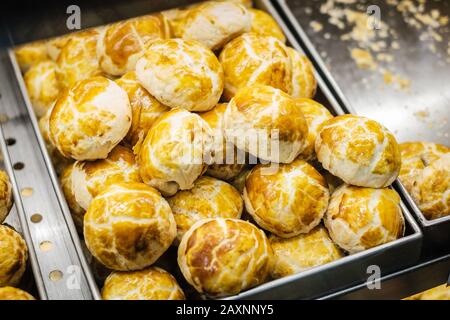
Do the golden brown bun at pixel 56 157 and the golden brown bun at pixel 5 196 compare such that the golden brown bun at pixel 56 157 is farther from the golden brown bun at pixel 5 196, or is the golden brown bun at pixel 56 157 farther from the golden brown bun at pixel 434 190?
the golden brown bun at pixel 434 190

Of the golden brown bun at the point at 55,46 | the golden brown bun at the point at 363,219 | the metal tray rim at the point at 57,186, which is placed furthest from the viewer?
the golden brown bun at the point at 55,46

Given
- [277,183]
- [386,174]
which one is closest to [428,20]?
[386,174]

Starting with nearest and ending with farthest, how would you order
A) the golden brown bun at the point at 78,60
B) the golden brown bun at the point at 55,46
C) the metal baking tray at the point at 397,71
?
the golden brown bun at the point at 78,60 → the golden brown bun at the point at 55,46 → the metal baking tray at the point at 397,71

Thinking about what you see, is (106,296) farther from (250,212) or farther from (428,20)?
(428,20)

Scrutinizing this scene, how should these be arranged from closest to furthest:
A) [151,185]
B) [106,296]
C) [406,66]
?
[106,296], [151,185], [406,66]

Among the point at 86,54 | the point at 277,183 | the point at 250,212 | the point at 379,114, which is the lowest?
the point at 379,114

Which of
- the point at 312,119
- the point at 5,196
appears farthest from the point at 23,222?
the point at 312,119

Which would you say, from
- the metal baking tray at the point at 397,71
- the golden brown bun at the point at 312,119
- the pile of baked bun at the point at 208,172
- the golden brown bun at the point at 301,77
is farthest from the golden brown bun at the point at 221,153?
the metal baking tray at the point at 397,71
